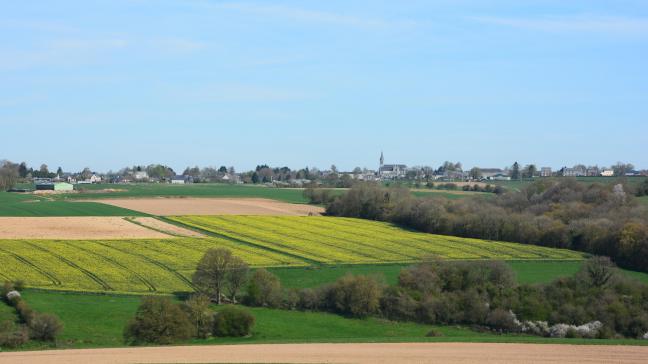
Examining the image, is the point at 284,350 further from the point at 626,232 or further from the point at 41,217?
the point at 41,217

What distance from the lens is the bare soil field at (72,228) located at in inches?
2601

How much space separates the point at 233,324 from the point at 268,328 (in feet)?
6.37

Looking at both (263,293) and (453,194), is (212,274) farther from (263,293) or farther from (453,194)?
(453,194)

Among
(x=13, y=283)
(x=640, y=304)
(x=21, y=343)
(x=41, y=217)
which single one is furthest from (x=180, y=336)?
(x=41, y=217)

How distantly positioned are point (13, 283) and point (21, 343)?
11485 millimetres

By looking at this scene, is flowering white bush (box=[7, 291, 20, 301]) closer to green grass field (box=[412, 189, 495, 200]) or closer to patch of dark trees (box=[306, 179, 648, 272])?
patch of dark trees (box=[306, 179, 648, 272])

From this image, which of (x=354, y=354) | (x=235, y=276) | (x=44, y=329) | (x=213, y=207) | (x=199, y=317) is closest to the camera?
(x=354, y=354)

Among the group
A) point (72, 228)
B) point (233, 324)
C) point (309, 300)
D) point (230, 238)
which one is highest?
point (72, 228)

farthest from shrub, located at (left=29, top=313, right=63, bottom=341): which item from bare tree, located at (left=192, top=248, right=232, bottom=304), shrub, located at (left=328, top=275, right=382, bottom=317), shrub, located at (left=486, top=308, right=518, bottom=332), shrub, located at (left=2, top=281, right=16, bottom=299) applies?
shrub, located at (left=486, top=308, right=518, bottom=332)

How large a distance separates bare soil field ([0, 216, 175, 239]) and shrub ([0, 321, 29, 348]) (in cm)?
3124

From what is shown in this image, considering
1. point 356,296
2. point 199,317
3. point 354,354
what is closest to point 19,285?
point 199,317

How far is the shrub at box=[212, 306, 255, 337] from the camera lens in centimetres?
3650

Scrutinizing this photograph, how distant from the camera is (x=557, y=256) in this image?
63.9 meters

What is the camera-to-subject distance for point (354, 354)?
28766mm
